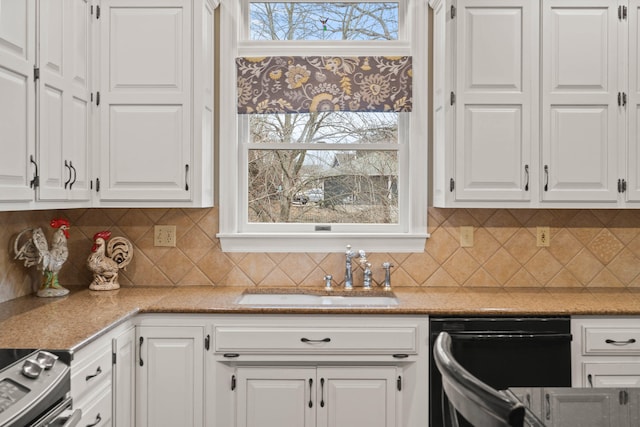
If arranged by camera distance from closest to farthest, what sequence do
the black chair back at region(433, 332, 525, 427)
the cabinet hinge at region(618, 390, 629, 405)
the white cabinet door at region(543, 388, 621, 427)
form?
the black chair back at region(433, 332, 525, 427), the white cabinet door at region(543, 388, 621, 427), the cabinet hinge at region(618, 390, 629, 405)

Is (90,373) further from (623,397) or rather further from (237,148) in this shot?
Result: (623,397)

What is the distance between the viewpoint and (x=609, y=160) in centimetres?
273

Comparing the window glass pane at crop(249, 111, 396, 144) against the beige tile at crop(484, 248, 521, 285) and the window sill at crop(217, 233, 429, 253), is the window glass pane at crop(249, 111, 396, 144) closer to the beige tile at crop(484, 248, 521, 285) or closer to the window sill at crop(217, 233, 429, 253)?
the window sill at crop(217, 233, 429, 253)

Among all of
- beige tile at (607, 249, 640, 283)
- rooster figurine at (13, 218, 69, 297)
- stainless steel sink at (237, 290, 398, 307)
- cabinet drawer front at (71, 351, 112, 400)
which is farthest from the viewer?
beige tile at (607, 249, 640, 283)

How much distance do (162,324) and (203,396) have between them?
0.37 m

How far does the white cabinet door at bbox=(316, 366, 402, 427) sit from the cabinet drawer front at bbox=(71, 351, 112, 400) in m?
0.89

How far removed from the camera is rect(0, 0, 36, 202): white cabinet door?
1954mm

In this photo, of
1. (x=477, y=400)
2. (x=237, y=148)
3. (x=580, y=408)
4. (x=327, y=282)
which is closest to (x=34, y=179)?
(x=237, y=148)

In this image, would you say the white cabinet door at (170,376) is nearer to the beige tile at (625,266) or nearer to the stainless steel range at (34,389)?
the stainless steel range at (34,389)

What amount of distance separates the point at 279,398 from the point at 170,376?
490mm

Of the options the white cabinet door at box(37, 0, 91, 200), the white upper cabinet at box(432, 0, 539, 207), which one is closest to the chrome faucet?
the white upper cabinet at box(432, 0, 539, 207)

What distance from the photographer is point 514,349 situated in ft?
8.04

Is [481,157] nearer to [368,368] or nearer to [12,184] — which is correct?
[368,368]

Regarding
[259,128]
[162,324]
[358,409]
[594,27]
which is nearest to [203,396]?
[162,324]
